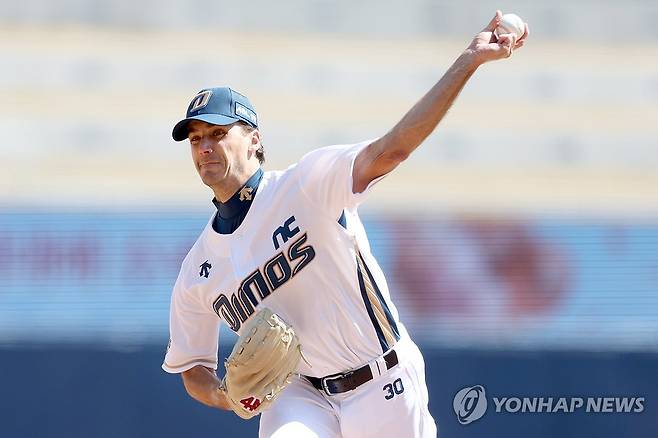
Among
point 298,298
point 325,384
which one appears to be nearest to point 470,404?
point 325,384

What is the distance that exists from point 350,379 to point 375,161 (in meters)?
0.62

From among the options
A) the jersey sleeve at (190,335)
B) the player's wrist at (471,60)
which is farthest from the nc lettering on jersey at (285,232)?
the player's wrist at (471,60)

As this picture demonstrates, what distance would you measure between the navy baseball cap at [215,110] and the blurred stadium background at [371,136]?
250cm

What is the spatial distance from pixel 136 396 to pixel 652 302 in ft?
9.32

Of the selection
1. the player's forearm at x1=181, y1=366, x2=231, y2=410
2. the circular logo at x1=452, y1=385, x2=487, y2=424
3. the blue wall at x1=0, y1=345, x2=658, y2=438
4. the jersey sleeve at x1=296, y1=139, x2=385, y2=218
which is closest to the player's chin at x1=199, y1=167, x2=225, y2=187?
A: the jersey sleeve at x1=296, y1=139, x2=385, y2=218

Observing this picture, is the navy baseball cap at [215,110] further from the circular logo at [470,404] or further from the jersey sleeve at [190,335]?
the circular logo at [470,404]

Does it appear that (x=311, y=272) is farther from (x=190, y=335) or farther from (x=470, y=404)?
(x=470, y=404)

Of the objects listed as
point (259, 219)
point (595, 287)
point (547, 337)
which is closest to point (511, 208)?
point (595, 287)

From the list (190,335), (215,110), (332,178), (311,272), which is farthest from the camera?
(190,335)

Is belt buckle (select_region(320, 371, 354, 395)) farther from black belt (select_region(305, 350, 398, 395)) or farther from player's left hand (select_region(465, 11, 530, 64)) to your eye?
player's left hand (select_region(465, 11, 530, 64))

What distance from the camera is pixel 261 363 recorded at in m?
2.45

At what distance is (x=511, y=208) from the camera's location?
24.2 feet

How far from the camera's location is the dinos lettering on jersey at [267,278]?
251 cm

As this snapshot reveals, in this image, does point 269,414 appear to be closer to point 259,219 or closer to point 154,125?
Answer: point 259,219
